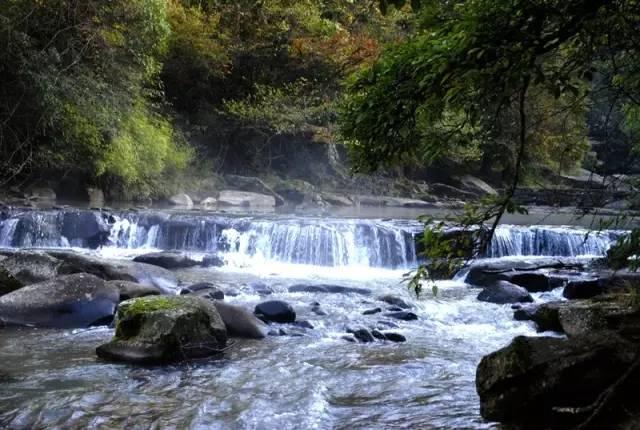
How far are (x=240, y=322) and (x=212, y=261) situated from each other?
543 centimetres

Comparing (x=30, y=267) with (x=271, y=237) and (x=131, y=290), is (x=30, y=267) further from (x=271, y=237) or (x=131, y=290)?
(x=271, y=237)

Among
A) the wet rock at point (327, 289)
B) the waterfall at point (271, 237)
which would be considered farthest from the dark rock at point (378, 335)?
the waterfall at point (271, 237)

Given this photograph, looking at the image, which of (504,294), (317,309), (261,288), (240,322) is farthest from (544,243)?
(240,322)

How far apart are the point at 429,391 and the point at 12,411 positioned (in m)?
3.22

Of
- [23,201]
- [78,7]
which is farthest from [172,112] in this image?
[78,7]

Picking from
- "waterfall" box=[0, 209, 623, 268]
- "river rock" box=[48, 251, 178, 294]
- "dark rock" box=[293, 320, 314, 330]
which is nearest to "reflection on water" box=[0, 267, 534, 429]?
"dark rock" box=[293, 320, 314, 330]

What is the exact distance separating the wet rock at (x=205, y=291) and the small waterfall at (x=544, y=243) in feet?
22.2

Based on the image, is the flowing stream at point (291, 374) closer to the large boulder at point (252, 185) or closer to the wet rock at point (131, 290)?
the wet rock at point (131, 290)

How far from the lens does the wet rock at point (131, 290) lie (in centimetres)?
795

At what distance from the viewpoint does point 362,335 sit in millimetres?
6859

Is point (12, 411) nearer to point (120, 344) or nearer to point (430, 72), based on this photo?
point (120, 344)

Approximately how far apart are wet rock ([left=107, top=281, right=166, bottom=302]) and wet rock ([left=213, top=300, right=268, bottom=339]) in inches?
62.9

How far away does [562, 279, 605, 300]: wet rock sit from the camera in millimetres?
8758

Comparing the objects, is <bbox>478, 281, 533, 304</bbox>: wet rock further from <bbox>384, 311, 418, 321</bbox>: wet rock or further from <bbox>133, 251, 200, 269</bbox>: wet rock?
<bbox>133, 251, 200, 269</bbox>: wet rock
